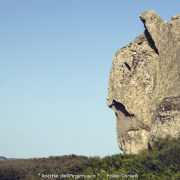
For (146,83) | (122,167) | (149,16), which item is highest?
(149,16)

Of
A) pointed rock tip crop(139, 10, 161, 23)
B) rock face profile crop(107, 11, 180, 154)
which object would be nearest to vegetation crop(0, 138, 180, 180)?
rock face profile crop(107, 11, 180, 154)

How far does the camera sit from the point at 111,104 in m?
68.8

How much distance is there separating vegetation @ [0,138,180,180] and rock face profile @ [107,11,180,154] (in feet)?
11.2

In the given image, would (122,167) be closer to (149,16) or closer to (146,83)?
(146,83)

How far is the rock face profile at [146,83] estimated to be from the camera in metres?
63.4

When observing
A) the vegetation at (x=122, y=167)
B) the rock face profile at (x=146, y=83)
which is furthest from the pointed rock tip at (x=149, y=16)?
the vegetation at (x=122, y=167)

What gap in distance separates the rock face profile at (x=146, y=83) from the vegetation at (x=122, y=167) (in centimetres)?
342

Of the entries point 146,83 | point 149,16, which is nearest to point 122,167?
point 146,83

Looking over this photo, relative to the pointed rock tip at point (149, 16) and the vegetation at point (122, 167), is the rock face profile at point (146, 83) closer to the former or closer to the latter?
the pointed rock tip at point (149, 16)

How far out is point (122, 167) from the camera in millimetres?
60688

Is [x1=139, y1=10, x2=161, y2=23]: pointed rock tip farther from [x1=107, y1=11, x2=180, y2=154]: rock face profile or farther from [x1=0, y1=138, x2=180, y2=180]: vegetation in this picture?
[x1=0, y1=138, x2=180, y2=180]: vegetation

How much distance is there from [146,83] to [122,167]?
1153 centimetres

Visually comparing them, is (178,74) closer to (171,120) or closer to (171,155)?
(171,120)

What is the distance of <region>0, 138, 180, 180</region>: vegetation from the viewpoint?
55.8 m
